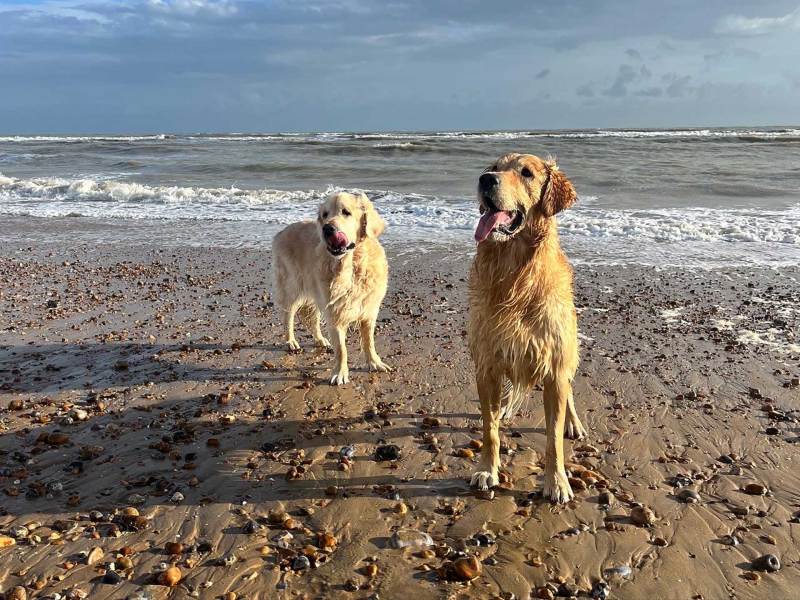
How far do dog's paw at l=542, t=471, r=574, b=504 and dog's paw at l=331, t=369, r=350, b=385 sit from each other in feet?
7.66

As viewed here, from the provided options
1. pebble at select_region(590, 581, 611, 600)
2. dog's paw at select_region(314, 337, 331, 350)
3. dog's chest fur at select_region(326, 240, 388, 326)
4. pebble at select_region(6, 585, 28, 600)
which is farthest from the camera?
dog's paw at select_region(314, 337, 331, 350)

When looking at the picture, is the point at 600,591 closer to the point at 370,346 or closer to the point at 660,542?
the point at 660,542

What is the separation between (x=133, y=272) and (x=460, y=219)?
7212mm

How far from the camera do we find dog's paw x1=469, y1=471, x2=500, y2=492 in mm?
3730

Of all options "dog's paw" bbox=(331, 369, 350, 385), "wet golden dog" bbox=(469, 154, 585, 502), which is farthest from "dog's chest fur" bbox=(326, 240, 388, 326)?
"wet golden dog" bbox=(469, 154, 585, 502)

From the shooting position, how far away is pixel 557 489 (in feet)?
11.9

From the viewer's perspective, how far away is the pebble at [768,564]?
3.04 metres

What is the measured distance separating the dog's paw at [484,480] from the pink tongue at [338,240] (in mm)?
2447

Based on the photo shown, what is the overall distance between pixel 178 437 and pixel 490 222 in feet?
9.04

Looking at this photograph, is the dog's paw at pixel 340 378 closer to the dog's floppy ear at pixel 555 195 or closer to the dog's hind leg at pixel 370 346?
the dog's hind leg at pixel 370 346

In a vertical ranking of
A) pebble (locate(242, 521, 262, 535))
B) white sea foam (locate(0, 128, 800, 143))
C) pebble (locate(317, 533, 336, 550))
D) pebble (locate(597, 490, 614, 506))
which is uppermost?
white sea foam (locate(0, 128, 800, 143))

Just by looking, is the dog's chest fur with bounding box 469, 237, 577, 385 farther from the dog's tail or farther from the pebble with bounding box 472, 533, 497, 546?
the pebble with bounding box 472, 533, 497, 546

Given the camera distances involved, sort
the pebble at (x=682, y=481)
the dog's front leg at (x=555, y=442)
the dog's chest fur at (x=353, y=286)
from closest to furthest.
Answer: the dog's front leg at (x=555, y=442) → the pebble at (x=682, y=481) → the dog's chest fur at (x=353, y=286)

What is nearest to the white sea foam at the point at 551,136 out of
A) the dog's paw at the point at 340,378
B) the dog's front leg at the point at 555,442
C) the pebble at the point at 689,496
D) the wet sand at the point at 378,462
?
the wet sand at the point at 378,462
